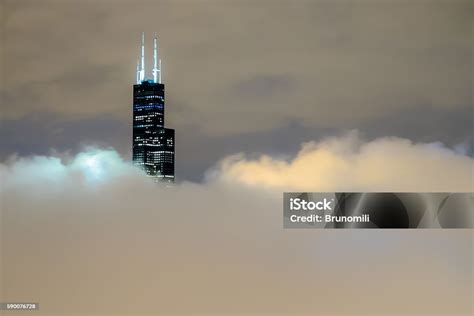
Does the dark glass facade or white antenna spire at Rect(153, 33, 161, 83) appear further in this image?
white antenna spire at Rect(153, 33, 161, 83)

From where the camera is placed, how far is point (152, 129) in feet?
26.3

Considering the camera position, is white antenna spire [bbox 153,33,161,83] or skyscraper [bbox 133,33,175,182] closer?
skyscraper [bbox 133,33,175,182]

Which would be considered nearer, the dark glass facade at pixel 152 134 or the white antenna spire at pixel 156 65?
the dark glass facade at pixel 152 134

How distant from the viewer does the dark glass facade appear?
26.1ft

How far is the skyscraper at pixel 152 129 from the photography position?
7969 millimetres

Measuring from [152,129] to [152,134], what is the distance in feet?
0.15

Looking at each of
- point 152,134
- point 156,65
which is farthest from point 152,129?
point 156,65

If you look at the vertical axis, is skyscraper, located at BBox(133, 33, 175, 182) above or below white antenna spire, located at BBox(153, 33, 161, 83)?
below

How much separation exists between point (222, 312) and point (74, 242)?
1493mm

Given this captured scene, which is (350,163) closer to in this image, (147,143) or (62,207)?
(147,143)

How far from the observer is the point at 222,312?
777 cm

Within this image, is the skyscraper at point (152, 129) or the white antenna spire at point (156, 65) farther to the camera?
the white antenna spire at point (156, 65)

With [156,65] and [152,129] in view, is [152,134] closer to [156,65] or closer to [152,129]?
[152,129]

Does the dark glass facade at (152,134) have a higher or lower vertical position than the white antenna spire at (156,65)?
lower
